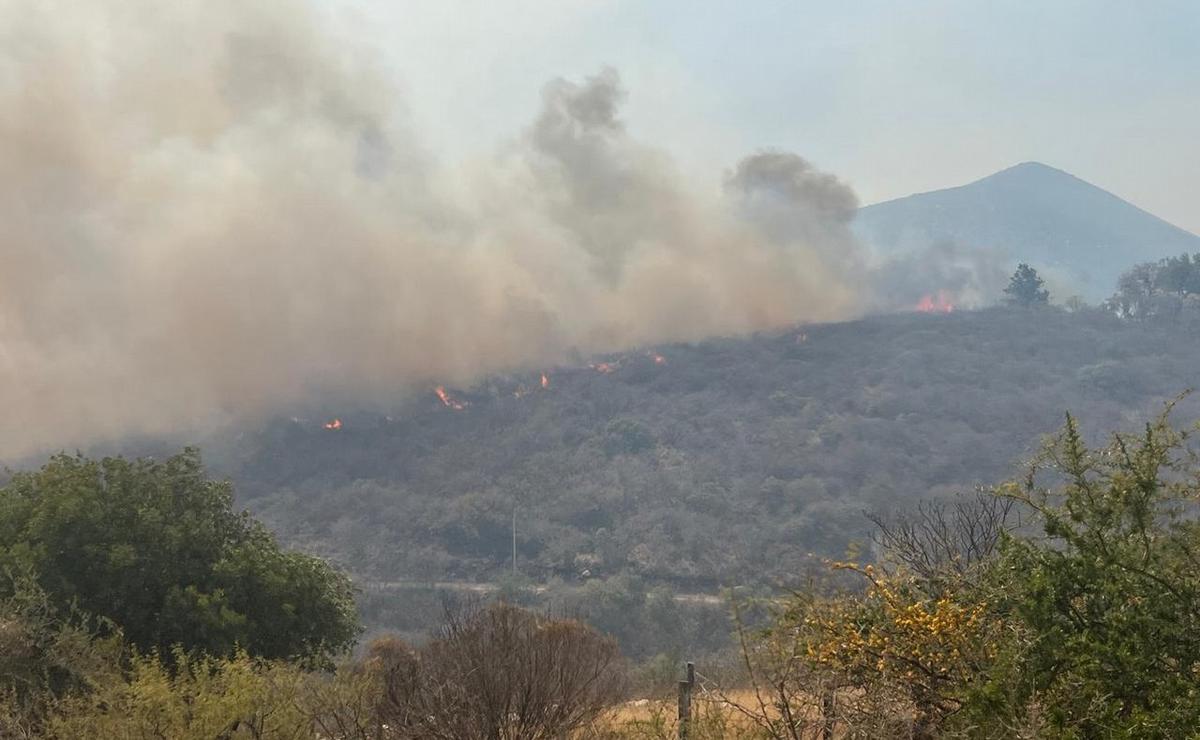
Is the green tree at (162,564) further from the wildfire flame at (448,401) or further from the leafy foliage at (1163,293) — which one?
the leafy foliage at (1163,293)

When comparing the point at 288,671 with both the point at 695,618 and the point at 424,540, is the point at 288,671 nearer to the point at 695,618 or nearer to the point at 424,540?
the point at 695,618

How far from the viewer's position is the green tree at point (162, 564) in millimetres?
25344

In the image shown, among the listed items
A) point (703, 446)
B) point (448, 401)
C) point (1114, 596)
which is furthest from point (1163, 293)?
point (1114, 596)

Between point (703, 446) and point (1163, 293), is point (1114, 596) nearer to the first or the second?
point (703, 446)

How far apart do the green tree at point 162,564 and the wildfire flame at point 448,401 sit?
5378 inches

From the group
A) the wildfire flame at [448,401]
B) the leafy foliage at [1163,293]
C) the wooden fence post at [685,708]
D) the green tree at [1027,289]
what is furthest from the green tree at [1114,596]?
the green tree at [1027,289]

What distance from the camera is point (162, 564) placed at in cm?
2639

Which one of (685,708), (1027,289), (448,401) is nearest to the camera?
(685,708)

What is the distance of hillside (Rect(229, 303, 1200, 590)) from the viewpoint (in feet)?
370

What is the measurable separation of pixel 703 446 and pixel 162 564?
12208 cm

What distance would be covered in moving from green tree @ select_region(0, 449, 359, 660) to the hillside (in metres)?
68.6

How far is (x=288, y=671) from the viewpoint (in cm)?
1700

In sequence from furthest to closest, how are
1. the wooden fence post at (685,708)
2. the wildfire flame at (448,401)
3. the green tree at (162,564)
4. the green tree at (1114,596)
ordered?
the wildfire flame at (448,401), the green tree at (162,564), the wooden fence post at (685,708), the green tree at (1114,596)

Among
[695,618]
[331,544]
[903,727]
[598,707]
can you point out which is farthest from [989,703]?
[331,544]
